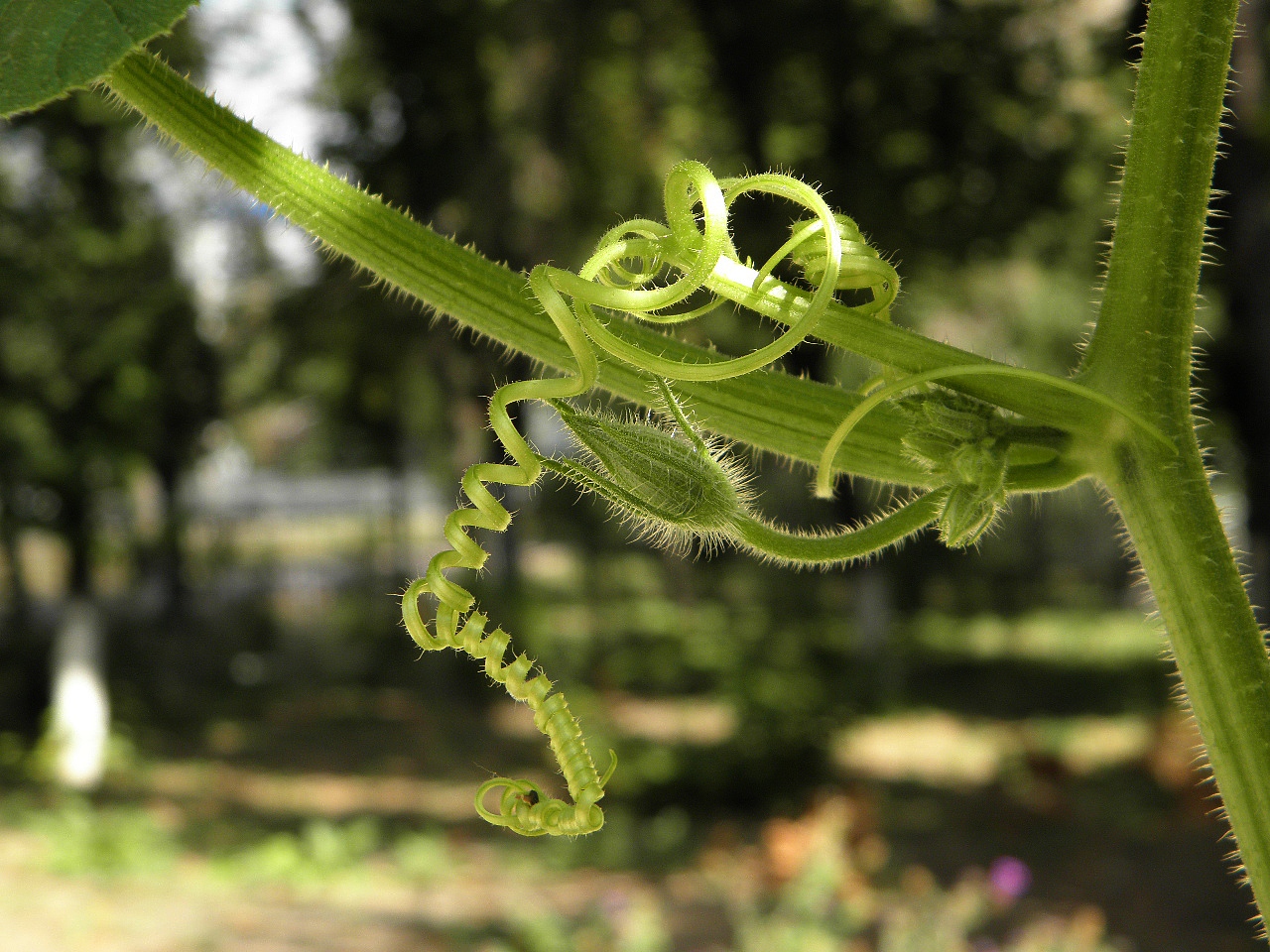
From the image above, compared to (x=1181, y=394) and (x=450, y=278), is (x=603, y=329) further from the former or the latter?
(x=1181, y=394)

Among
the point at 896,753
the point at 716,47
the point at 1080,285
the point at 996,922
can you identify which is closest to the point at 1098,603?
the point at 1080,285

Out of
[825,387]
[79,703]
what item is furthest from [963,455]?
[79,703]

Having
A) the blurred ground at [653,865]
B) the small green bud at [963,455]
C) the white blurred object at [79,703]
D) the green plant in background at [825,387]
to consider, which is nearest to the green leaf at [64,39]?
the green plant in background at [825,387]

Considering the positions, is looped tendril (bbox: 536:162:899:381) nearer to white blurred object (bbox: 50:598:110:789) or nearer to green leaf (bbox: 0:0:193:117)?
green leaf (bbox: 0:0:193:117)

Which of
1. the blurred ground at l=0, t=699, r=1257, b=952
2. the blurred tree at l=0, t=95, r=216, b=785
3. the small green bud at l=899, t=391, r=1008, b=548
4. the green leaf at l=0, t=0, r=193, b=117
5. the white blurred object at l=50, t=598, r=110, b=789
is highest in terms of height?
the blurred tree at l=0, t=95, r=216, b=785

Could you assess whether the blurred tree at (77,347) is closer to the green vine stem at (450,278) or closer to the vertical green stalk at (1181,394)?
the green vine stem at (450,278)

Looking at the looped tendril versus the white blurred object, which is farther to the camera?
the white blurred object

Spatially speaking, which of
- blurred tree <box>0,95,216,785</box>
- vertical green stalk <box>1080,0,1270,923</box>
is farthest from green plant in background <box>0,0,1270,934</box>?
blurred tree <box>0,95,216,785</box>

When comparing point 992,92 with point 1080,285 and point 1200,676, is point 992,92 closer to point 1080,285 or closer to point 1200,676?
point 1080,285
